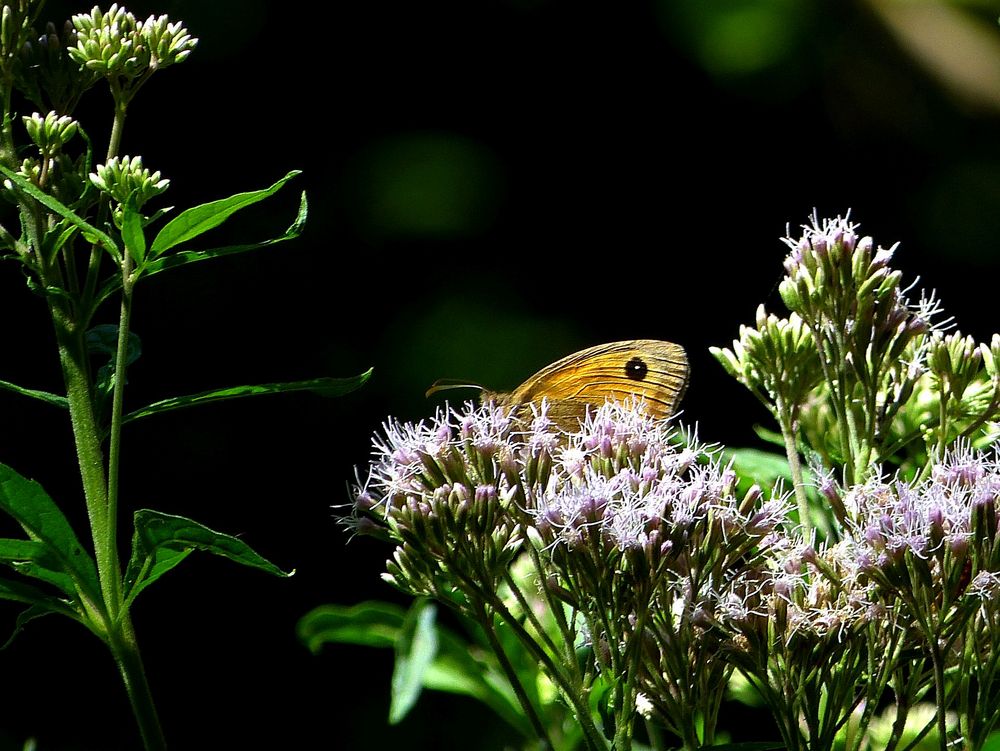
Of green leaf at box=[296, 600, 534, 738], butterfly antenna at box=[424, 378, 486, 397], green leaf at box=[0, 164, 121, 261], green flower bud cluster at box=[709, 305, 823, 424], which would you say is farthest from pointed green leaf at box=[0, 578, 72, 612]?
green flower bud cluster at box=[709, 305, 823, 424]

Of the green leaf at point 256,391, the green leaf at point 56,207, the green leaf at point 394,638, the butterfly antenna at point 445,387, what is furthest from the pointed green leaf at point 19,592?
the butterfly antenna at point 445,387

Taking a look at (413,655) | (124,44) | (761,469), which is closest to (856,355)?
(761,469)

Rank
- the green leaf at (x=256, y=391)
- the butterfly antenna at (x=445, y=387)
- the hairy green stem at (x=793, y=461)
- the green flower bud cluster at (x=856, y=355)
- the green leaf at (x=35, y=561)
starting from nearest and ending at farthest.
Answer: the green leaf at (x=35, y=561)
the green leaf at (x=256, y=391)
the hairy green stem at (x=793, y=461)
the green flower bud cluster at (x=856, y=355)
the butterfly antenna at (x=445, y=387)

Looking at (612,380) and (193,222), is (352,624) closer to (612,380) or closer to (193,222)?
(612,380)

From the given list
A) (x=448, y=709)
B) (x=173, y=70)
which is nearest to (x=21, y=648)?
(x=448, y=709)

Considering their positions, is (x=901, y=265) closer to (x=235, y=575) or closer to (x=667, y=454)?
(x=235, y=575)

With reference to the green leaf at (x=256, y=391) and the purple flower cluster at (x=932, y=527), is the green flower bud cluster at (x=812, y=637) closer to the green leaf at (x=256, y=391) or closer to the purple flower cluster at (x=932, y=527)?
the purple flower cluster at (x=932, y=527)
